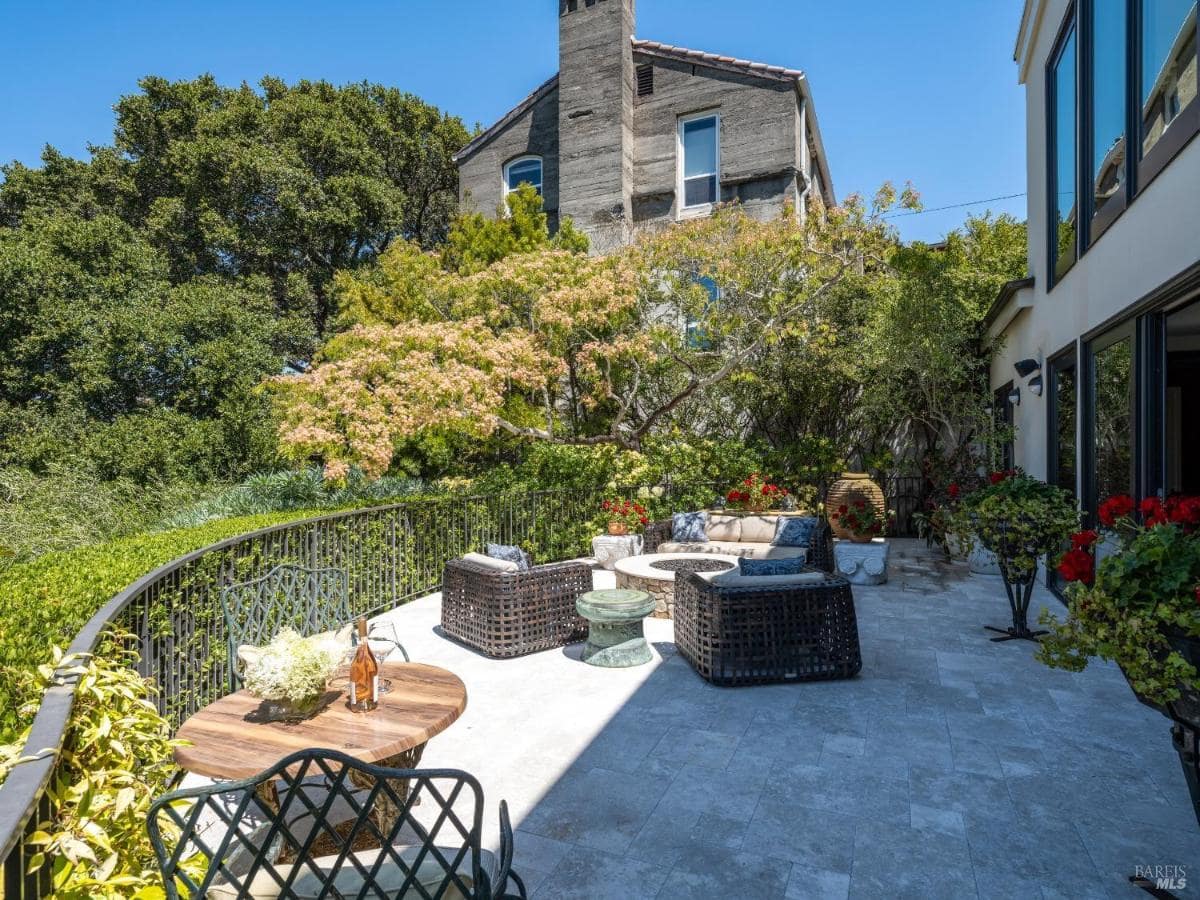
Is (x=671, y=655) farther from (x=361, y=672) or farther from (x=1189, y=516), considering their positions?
(x=1189, y=516)

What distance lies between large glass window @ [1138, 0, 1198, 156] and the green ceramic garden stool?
4.70 m

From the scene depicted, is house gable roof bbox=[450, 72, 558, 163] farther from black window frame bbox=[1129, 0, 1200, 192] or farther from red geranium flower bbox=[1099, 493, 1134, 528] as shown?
red geranium flower bbox=[1099, 493, 1134, 528]

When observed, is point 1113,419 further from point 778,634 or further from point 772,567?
point 778,634

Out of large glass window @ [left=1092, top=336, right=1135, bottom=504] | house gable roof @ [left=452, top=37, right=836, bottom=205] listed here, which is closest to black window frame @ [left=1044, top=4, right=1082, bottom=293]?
large glass window @ [left=1092, top=336, right=1135, bottom=504]

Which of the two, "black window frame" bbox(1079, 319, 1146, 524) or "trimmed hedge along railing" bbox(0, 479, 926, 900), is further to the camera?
"black window frame" bbox(1079, 319, 1146, 524)

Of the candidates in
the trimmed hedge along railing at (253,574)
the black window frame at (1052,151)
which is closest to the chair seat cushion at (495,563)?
the trimmed hedge along railing at (253,574)

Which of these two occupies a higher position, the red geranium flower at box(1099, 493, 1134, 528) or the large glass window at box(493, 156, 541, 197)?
the large glass window at box(493, 156, 541, 197)

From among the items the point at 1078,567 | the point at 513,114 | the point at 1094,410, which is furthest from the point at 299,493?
the point at 513,114

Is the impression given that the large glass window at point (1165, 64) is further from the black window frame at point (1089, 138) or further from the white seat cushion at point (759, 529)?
the white seat cushion at point (759, 529)

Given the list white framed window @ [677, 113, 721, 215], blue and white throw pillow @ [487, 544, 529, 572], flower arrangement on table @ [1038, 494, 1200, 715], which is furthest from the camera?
white framed window @ [677, 113, 721, 215]

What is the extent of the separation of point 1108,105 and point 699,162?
8942 mm

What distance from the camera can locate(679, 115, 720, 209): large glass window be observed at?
13.8m

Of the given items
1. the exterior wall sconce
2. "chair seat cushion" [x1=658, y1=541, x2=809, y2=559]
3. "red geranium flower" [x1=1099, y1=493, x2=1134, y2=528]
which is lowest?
"chair seat cushion" [x1=658, y1=541, x2=809, y2=559]

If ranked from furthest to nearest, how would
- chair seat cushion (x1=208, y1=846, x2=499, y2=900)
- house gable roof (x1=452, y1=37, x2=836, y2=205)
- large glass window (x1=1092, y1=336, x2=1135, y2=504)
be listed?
house gable roof (x1=452, y1=37, x2=836, y2=205) → large glass window (x1=1092, y1=336, x2=1135, y2=504) → chair seat cushion (x1=208, y1=846, x2=499, y2=900)
